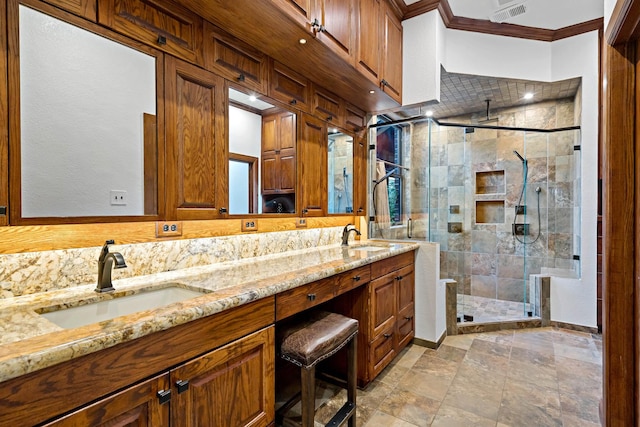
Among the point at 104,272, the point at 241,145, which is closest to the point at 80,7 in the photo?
the point at 241,145

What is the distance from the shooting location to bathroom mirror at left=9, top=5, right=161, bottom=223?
1105 mm

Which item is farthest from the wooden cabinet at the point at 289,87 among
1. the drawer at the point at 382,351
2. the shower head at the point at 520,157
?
the shower head at the point at 520,157

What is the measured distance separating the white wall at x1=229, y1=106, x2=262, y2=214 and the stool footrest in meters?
1.25

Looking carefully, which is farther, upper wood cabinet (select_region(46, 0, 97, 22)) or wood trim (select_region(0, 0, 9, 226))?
upper wood cabinet (select_region(46, 0, 97, 22))

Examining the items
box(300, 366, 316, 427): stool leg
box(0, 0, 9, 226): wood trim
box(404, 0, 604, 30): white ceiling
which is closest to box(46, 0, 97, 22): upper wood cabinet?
box(0, 0, 9, 226): wood trim

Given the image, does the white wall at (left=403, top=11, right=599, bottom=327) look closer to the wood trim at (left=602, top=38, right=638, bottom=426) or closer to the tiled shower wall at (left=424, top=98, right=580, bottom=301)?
the tiled shower wall at (left=424, top=98, right=580, bottom=301)

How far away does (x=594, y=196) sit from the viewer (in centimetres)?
301

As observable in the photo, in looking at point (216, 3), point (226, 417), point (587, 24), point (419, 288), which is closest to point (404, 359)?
point (419, 288)

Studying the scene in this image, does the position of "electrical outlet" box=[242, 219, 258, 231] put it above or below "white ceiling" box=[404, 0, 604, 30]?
below

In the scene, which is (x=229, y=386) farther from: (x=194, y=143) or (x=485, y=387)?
(x=485, y=387)

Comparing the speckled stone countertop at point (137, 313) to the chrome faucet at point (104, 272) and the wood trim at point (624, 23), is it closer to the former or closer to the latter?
the chrome faucet at point (104, 272)

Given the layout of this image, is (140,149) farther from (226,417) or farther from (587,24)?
(587,24)

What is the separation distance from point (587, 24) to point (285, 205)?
3447 millimetres

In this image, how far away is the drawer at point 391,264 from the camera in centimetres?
215
